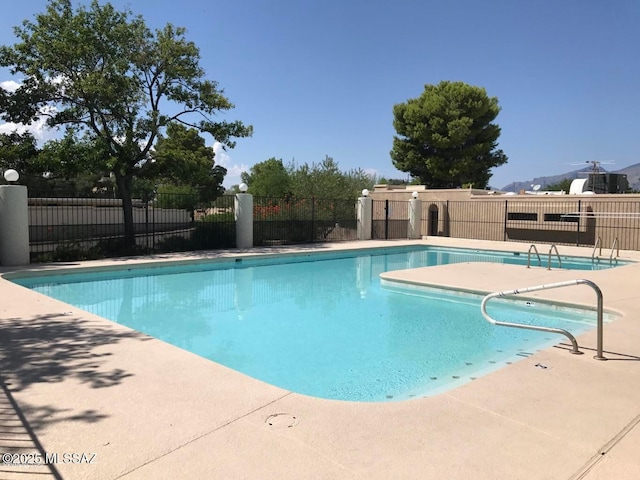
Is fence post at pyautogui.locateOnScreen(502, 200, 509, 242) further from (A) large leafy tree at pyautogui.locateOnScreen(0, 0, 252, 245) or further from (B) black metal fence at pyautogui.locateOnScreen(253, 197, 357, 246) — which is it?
(A) large leafy tree at pyautogui.locateOnScreen(0, 0, 252, 245)

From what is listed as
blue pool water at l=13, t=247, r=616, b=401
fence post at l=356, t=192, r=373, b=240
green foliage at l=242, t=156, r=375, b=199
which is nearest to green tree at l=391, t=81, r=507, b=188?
green foliage at l=242, t=156, r=375, b=199

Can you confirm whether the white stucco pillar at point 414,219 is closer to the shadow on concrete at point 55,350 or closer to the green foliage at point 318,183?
the green foliage at point 318,183

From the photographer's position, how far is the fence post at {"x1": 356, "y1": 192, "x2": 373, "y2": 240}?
23.3 m

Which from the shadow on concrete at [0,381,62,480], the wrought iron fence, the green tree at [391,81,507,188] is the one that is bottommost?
the shadow on concrete at [0,381,62,480]

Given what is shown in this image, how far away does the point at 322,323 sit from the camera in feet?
27.6

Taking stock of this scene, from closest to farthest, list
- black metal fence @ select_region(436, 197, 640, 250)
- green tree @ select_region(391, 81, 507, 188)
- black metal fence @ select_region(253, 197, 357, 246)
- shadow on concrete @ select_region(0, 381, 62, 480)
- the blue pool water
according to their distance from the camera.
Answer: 1. shadow on concrete @ select_region(0, 381, 62, 480)
2. the blue pool water
3. black metal fence @ select_region(253, 197, 357, 246)
4. black metal fence @ select_region(436, 197, 640, 250)
5. green tree @ select_region(391, 81, 507, 188)

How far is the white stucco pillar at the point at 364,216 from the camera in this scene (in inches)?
916

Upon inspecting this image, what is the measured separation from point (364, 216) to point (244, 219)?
24.4 ft

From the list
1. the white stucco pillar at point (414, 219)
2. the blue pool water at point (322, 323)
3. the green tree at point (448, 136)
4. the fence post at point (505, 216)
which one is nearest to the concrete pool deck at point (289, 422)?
the blue pool water at point (322, 323)

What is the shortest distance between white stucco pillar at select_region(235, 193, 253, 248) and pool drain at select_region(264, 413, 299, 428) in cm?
1462

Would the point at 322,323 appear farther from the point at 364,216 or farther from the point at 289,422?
the point at 364,216

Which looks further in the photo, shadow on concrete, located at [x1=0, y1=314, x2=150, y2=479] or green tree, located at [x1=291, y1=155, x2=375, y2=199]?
green tree, located at [x1=291, y1=155, x2=375, y2=199]

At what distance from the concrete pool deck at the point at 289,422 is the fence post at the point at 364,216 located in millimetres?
17978

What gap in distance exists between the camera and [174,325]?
8.16 m
